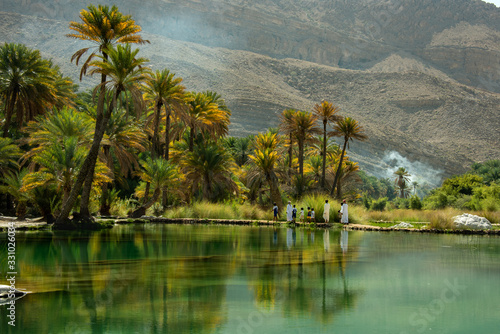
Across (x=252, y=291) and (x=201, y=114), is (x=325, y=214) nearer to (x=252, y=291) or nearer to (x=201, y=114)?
(x=201, y=114)

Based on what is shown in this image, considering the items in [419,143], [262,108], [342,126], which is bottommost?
[342,126]

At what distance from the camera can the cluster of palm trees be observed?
24.7 metres

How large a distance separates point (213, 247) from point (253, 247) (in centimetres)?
116

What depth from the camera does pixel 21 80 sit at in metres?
31.6

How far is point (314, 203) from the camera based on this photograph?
2844cm

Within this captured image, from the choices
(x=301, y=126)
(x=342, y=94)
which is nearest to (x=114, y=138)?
(x=301, y=126)

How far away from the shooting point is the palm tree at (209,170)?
36.3 meters

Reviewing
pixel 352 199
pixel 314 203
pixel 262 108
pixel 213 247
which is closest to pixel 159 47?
pixel 262 108

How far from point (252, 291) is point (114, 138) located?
24.8 meters

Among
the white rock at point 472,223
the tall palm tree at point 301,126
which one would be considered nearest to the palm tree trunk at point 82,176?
the white rock at point 472,223

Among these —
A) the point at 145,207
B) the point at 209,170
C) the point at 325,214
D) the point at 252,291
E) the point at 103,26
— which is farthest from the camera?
the point at 209,170

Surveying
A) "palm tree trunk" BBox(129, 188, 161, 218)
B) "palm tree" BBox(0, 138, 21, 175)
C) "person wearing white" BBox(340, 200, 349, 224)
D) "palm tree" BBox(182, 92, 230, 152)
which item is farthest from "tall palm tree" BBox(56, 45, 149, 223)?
"person wearing white" BBox(340, 200, 349, 224)

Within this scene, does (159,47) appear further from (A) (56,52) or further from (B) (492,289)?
(B) (492,289)

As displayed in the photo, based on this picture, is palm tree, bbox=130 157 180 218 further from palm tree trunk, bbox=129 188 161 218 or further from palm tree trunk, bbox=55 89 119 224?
palm tree trunk, bbox=55 89 119 224
